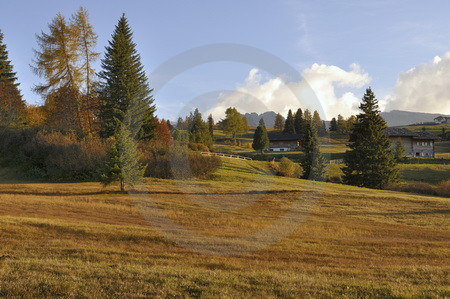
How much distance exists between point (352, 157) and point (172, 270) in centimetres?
4789

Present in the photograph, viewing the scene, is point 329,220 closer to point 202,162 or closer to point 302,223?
point 302,223

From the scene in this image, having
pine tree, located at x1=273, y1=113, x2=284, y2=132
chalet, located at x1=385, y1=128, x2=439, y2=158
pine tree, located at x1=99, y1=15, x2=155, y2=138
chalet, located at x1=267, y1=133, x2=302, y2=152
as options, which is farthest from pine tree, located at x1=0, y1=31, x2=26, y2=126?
pine tree, located at x1=273, y1=113, x2=284, y2=132

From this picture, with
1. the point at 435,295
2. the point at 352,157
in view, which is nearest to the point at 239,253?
the point at 435,295

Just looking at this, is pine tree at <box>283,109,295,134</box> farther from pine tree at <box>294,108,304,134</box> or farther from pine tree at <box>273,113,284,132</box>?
pine tree at <box>273,113,284,132</box>

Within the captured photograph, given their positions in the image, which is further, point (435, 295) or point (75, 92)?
point (75, 92)

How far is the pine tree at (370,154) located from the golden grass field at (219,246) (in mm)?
15576

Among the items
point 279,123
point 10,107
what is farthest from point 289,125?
point 10,107

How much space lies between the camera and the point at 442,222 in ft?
82.0

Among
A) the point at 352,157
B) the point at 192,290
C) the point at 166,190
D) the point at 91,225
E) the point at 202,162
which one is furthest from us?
the point at 352,157

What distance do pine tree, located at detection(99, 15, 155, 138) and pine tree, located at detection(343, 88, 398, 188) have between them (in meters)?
33.5

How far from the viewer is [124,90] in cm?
4647

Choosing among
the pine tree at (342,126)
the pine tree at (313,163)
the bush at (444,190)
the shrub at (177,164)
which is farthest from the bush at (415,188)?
the pine tree at (342,126)

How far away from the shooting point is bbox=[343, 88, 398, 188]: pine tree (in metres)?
49.5

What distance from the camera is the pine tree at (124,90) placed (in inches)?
1775
